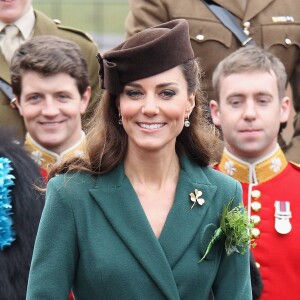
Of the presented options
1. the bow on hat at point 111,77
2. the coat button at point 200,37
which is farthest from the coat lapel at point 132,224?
the coat button at point 200,37

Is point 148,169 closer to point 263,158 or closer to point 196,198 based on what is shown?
point 196,198

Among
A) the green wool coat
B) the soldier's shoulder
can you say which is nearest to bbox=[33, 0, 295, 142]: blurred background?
the soldier's shoulder

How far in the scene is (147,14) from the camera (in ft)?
17.6

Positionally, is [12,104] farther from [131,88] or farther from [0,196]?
[131,88]

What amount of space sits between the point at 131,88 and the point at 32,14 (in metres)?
2.27

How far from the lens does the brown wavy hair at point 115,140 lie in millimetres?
3508

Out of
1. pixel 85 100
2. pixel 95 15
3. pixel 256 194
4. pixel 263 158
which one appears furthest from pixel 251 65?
pixel 95 15

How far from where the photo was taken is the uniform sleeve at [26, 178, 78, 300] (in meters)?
3.35

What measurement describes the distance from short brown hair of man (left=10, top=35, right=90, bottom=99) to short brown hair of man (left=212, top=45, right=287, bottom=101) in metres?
0.64

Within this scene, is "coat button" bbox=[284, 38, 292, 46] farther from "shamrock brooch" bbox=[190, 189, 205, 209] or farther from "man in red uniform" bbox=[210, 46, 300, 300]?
"shamrock brooch" bbox=[190, 189, 205, 209]

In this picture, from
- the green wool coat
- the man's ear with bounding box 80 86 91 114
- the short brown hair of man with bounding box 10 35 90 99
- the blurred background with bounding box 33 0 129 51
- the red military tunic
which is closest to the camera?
the green wool coat

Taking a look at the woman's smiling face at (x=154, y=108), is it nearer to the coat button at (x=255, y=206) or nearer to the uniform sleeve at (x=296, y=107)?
the coat button at (x=255, y=206)

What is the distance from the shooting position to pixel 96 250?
335cm

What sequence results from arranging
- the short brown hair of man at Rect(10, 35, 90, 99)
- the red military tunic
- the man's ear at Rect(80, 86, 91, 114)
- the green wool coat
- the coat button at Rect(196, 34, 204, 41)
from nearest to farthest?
the green wool coat, the red military tunic, the short brown hair of man at Rect(10, 35, 90, 99), the man's ear at Rect(80, 86, 91, 114), the coat button at Rect(196, 34, 204, 41)
